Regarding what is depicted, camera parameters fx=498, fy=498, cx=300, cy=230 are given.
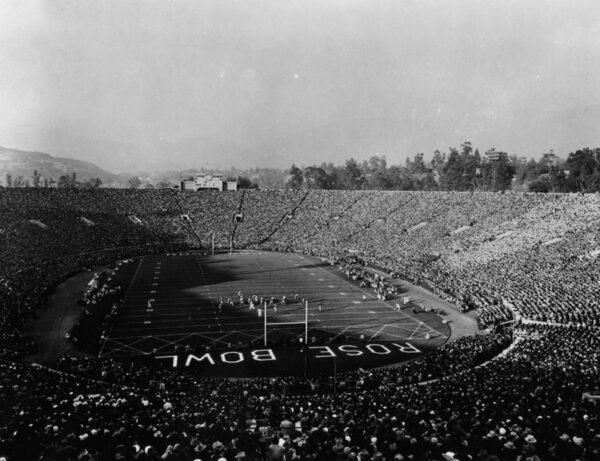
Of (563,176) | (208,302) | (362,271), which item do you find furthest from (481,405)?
(563,176)

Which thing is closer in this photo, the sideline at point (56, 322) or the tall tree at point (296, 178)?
the sideline at point (56, 322)

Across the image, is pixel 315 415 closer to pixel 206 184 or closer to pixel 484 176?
pixel 206 184

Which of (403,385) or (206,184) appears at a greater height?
(206,184)

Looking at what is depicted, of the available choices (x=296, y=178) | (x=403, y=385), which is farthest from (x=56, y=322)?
(x=296, y=178)

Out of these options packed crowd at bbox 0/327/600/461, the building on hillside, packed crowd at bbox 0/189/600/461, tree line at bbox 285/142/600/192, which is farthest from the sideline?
tree line at bbox 285/142/600/192

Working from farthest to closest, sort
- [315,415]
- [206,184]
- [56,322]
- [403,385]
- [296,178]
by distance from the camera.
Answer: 1. [296,178]
2. [206,184]
3. [56,322]
4. [403,385]
5. [315,415]

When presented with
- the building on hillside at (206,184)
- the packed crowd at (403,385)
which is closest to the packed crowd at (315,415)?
the packed crowd at (403,385)

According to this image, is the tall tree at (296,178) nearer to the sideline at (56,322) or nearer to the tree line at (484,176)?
the tree line at (484,176)
